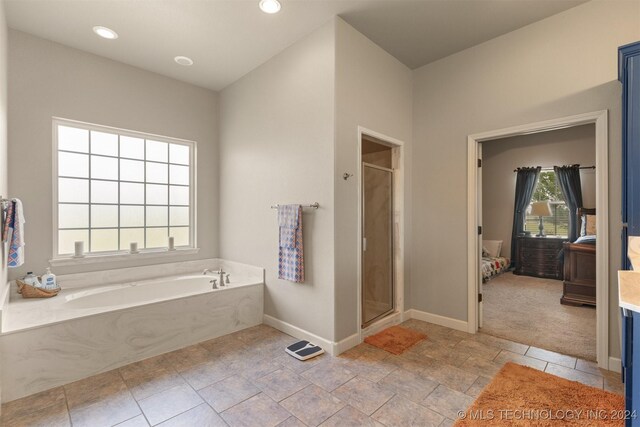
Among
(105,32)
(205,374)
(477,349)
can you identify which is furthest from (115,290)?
(477,349)

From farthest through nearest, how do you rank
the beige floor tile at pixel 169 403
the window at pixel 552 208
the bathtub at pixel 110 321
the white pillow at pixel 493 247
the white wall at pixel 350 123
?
the white pillow at pixel 493 247
the window at pixel 552 208
the white wall at pixel 350 123
the bathtub at pixel 110 321
the beige floor tile at pixel 169 403

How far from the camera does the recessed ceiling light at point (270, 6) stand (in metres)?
2.44

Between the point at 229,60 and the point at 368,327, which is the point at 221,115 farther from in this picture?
the point at 368,327

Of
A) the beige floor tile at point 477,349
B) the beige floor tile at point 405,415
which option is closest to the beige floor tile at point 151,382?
the beige floor tile at point 405,415

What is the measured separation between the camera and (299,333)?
2971 millimetres

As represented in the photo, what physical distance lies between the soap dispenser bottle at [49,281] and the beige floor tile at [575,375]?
173 inches

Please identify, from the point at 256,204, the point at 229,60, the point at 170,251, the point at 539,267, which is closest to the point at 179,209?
the point at 170,251

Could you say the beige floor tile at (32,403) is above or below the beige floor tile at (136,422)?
below

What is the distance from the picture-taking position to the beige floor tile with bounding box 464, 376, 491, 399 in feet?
6.73

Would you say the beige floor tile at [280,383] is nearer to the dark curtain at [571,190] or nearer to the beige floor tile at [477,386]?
the beige floor tile at [477,386]

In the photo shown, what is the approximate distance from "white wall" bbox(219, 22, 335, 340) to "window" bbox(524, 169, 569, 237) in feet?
18.1

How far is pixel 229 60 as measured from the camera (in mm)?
3363

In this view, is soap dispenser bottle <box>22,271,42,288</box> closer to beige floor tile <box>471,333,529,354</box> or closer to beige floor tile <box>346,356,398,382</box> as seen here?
beige floor tile <box>346,356,398,382</box>

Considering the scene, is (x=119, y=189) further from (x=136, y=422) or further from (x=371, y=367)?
(x=371, y=367)
